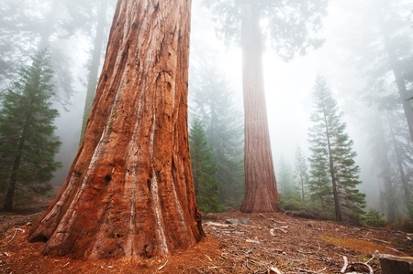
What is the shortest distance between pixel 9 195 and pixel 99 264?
30.3 feet

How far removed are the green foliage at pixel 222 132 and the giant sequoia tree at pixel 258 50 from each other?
6886 mm

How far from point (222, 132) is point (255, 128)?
31.8 feet

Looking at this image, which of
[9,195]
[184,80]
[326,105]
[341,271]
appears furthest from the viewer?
[326,105]

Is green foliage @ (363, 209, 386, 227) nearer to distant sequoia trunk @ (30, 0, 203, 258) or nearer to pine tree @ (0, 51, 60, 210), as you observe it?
distant sequoia trunk @ (30, 0, 203, 258)

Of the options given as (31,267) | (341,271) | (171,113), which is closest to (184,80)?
(171,113)

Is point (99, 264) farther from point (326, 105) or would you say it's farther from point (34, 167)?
point (326, 105)

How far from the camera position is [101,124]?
2.41 meters

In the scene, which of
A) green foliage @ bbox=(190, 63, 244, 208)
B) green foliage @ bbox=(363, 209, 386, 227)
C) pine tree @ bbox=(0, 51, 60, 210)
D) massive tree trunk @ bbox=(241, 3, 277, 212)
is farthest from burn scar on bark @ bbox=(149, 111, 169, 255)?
green foliage @ bbox=(190, 63, 244, 208)

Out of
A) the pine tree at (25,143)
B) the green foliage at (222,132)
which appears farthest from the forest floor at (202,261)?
the green foliage at (222,132)

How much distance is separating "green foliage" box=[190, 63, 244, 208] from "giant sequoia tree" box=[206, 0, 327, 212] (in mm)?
6886

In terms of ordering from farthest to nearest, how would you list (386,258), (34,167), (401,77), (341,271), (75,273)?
(401,77) → (34,167) → (341,271) → (386,258) → (75,273)

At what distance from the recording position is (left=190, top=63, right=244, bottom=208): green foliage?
15.8 meters

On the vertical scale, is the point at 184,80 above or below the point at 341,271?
above

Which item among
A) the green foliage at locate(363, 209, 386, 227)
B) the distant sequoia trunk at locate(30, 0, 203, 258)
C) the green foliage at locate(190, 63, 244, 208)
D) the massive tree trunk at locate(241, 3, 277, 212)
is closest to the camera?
the distant sequoia trunk at locate(30, 0, 203, 258)
